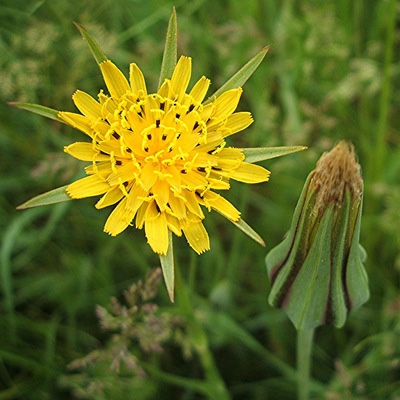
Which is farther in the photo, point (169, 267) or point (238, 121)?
point (238, 121)

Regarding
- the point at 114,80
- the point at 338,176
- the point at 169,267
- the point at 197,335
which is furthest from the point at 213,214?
the point at 338,176

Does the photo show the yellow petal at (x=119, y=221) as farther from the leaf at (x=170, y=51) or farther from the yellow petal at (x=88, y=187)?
the leaf at (x=170, y=51)

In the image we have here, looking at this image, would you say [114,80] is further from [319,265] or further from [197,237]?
[319,265]

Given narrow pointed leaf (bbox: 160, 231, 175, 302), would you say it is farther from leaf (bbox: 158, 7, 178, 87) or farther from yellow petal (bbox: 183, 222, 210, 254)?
leaf (bbox: 158, 7, 178, 87)

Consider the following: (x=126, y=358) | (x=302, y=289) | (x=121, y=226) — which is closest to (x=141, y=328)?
(x=126, y=358)

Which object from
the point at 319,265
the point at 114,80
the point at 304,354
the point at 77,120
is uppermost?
the point at 114,80

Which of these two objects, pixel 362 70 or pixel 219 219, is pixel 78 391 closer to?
pixel 219 219

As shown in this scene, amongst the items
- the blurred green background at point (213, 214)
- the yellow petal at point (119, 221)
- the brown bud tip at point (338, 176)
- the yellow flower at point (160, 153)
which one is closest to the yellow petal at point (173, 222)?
the yellow flower at point (160, 153)
